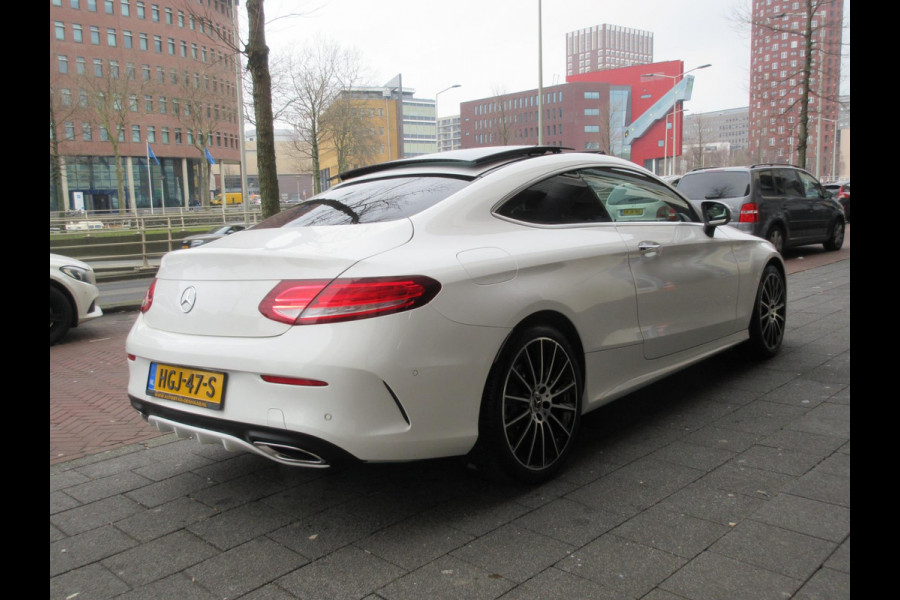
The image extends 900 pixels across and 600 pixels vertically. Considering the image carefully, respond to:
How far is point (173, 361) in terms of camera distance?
2.99 metres

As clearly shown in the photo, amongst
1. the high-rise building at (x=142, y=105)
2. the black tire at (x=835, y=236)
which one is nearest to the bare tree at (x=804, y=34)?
the black tire at (x=835, y=236)

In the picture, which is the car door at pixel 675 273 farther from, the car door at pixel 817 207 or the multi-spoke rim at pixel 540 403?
the car door at pixel 817 207

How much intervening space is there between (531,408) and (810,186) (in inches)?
515

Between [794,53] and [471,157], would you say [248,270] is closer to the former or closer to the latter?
[471,157]

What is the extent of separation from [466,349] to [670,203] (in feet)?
7.50

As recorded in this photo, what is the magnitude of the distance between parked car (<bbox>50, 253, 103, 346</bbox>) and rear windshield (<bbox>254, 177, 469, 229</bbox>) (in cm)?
518

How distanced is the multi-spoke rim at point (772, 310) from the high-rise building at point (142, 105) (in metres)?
54.3

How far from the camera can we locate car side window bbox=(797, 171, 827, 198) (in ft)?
45.2

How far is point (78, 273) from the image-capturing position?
7.95 m

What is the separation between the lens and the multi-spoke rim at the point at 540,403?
3092mm

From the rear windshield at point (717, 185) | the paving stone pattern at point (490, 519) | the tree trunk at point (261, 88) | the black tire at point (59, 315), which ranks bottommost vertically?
the paving stone pattern at point (490, 519)

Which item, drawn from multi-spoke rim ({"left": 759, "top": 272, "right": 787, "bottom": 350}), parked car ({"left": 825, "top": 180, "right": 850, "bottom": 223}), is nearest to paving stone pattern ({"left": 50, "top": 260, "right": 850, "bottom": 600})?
multi-spoke rim ({"left": 759, "top": 272, "right": 787, "bottom": 350})

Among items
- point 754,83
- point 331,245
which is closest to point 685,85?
point 754,83
